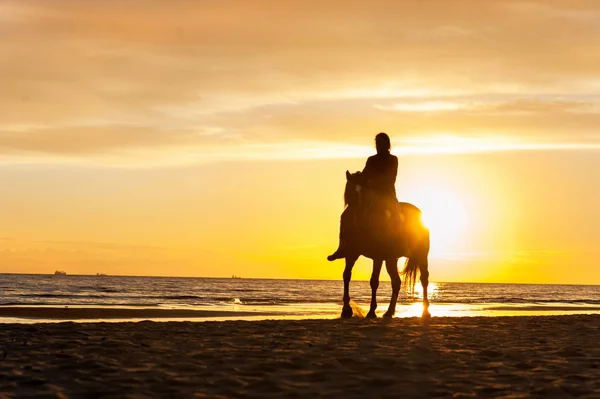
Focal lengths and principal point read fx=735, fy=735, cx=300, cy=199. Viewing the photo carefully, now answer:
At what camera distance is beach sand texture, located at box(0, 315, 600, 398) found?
648cm

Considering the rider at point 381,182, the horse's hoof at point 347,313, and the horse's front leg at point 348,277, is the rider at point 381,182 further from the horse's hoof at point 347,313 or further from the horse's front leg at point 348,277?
the horse's hoof at point 347,313

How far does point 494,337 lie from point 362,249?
4.16 m

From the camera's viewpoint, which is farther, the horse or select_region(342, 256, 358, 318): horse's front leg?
select_region(342, 256, 358, 318): horse's front leg

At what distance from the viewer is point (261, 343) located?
31.7ft

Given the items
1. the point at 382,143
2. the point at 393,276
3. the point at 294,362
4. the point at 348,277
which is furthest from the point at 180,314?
the point at 294,362

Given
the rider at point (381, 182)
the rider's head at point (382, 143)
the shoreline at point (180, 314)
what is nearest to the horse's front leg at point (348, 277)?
the rider at point (381, 182)

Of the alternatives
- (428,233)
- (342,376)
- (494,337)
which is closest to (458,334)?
(494,337)

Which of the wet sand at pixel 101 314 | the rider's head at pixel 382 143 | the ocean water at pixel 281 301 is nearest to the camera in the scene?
the rider's head at pixel 382 143

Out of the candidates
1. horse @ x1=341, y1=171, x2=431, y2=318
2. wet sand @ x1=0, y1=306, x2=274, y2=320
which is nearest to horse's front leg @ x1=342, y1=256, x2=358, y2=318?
horse @ x1=341, y1=171, x2=431, y2=318

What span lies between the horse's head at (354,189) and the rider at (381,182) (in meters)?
0.14

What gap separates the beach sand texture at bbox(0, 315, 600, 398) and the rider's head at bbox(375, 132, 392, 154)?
13.6ft

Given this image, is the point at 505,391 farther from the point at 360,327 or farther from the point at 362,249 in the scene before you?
the point at 362,249

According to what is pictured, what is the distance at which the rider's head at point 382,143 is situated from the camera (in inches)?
584

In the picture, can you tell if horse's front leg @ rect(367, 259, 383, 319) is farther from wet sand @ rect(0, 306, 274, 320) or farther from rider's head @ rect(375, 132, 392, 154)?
wet sand @ rect(0, 306, 274, 320)
